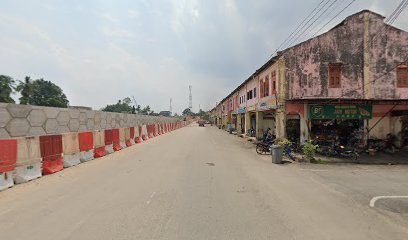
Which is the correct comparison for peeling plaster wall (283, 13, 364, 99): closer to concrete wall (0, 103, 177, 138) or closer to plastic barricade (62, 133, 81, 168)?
plastic barricade (62, 133, 81, 168)

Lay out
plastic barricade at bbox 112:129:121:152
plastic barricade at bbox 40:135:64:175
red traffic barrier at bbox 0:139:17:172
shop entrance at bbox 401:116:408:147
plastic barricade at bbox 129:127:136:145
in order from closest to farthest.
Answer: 1. red traffic barrier at bbox 0:139:17:172
2. plastic barricade at bbox 40:135:64:175
3. plastic barricade at bbox 112:129:121:152
4. shop entrance at bbox 401:116:408:147
5. plastic barricade at bbox 129:127:136:145

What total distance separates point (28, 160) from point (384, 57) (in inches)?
825

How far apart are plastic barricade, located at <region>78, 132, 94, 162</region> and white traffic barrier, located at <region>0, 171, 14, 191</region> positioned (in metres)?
4.58

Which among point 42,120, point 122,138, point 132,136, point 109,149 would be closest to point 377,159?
point 109,149

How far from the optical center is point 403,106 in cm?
1884

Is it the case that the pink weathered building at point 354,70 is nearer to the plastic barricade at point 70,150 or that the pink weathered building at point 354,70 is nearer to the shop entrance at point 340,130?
the shop entrance at point 340,130

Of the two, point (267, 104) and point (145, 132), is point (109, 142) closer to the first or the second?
point (145, 132)

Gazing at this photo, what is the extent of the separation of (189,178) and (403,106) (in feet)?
53.5

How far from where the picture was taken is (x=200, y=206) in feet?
21.6

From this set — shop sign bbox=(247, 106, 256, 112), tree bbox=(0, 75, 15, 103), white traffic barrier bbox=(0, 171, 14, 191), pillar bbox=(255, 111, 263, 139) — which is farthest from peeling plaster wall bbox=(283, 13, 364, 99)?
tree bbox=(0, 75, 15, 103)

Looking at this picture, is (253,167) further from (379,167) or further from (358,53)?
(358,53)

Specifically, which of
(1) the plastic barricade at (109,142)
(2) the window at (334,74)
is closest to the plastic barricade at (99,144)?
(1) the plastic barricade at (109,142)

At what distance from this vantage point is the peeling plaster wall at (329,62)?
19516mm

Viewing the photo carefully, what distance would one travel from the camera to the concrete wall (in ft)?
43.9
